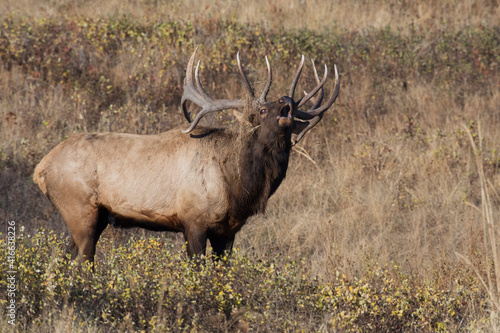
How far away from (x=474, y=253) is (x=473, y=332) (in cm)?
141

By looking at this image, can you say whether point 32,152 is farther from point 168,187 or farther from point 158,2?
point 158,2

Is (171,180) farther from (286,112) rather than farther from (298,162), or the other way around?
(298,162)

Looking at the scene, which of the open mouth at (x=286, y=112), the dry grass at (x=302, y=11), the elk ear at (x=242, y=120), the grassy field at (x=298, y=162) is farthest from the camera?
the dry grass at (x=302, y=11)

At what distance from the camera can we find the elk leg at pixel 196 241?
609 cm

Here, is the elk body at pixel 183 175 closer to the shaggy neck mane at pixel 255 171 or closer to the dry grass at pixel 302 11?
the shaggy neck mane at pixel 255 171

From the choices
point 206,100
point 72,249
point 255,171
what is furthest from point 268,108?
point 72,249

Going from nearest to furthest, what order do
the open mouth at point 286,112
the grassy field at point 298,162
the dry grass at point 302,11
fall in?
1. the grassy field at point 298,162
2. the open mouth at point 286,112
3. the dry grass at point 302,11

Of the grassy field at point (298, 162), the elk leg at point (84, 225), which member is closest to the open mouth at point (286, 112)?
the grassy field at point (298, 162)

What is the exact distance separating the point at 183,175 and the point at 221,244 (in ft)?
2.53

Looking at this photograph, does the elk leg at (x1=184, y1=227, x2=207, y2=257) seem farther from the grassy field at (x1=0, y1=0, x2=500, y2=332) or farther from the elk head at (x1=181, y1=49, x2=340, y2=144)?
the elk head at (x1=181, y1=49, x2=340, y2=144)

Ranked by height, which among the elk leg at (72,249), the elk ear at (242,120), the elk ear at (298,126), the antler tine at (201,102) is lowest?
the elk leg at (72,249)

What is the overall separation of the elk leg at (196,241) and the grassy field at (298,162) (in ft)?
0.42

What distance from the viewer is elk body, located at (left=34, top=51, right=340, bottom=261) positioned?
613 centimetres

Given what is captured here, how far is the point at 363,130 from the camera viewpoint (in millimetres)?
10438
